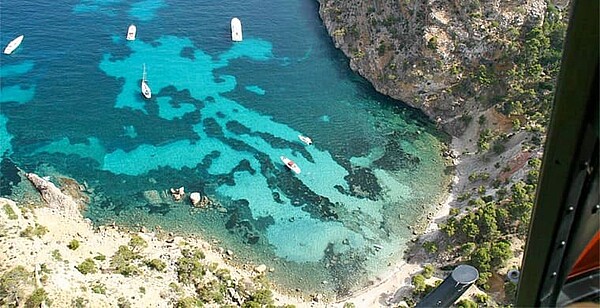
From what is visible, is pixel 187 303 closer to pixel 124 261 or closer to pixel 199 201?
pixel 124 261

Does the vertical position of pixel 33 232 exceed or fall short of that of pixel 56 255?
it exceeds it

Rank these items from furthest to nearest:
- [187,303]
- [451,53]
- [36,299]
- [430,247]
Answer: [451,53]
[430,247]
[187,303]
[36,299]

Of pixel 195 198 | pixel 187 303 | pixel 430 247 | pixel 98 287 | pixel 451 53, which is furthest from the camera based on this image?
pixel 451 53

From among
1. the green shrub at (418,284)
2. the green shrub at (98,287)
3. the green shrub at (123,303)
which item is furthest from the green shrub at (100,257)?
the green shrub at (418,284)

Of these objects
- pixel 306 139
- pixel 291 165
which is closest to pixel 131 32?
pixel 306 139

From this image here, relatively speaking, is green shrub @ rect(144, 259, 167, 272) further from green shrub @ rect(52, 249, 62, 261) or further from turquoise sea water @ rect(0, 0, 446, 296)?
green shrub @ rect(52, 249, 62, 261)

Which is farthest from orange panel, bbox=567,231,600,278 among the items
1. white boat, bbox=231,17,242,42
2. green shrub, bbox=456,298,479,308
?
white boat, bbox=231,17,242,42
